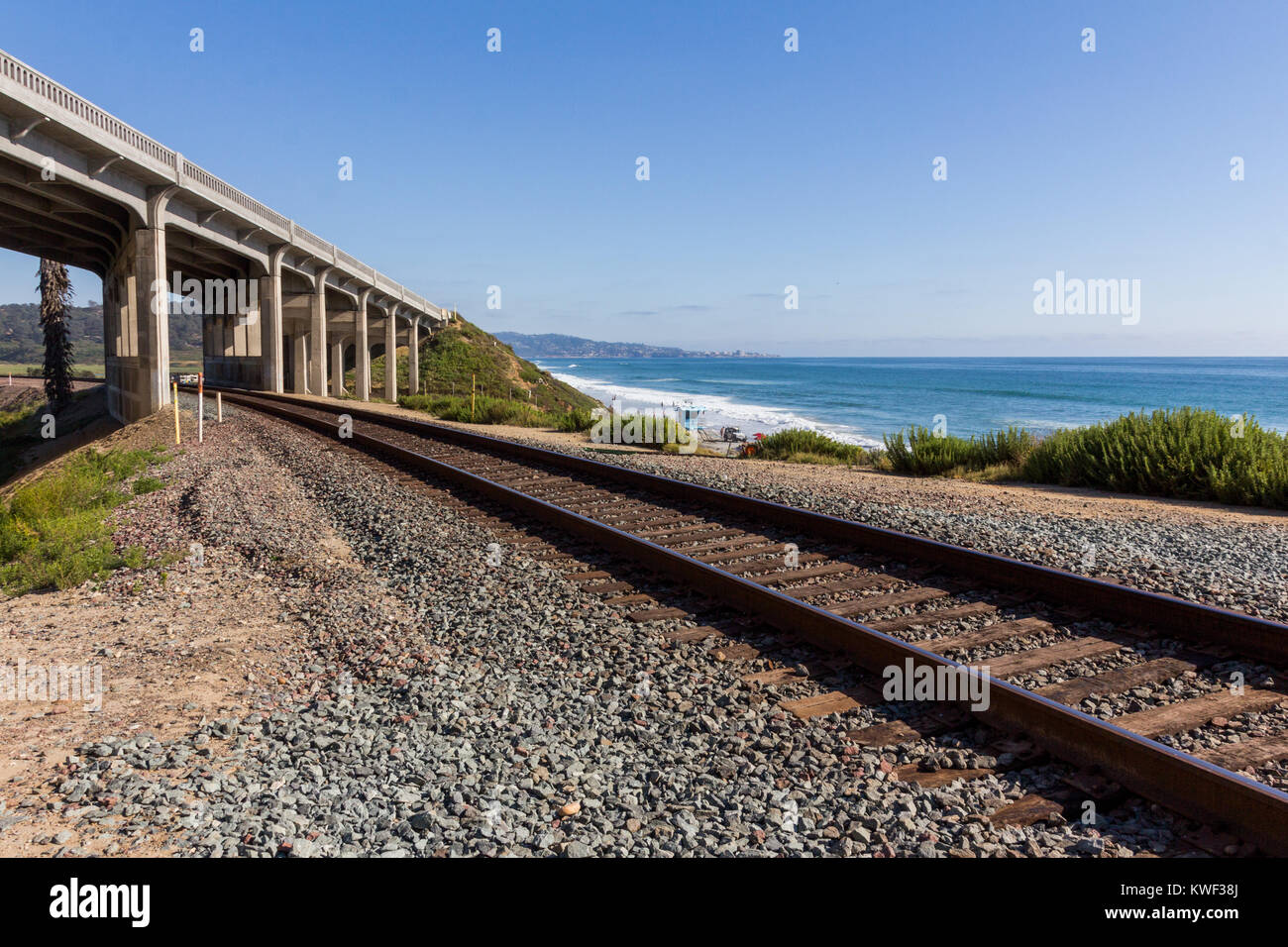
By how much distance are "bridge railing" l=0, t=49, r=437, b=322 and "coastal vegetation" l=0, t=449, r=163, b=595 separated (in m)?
15.1

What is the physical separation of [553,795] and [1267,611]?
18.6ft

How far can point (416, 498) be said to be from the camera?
437 inches

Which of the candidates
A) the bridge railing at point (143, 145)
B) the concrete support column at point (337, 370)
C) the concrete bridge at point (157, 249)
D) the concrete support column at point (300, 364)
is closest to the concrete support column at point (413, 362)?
the concrete bridge at point (157, 249)

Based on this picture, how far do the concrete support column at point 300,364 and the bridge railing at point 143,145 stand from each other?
836 centimetres

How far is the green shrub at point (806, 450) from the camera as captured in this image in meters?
18.1

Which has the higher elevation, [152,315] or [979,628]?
[152,315]

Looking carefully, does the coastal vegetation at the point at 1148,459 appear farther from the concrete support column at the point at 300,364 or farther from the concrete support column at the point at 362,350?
the concrete support column at the point at 300,364

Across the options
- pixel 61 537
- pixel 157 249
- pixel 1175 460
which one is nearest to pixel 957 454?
pixel 1175 460

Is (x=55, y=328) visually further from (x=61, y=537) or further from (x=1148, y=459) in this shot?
(x=1148, y=459)

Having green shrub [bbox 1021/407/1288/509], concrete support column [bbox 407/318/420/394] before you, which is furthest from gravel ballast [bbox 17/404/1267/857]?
concrete support column [bbox 407/318/420/394]

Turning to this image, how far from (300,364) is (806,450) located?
156 ft

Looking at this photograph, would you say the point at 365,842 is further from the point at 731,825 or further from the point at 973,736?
the point at 973,736

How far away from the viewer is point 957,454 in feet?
52.2
